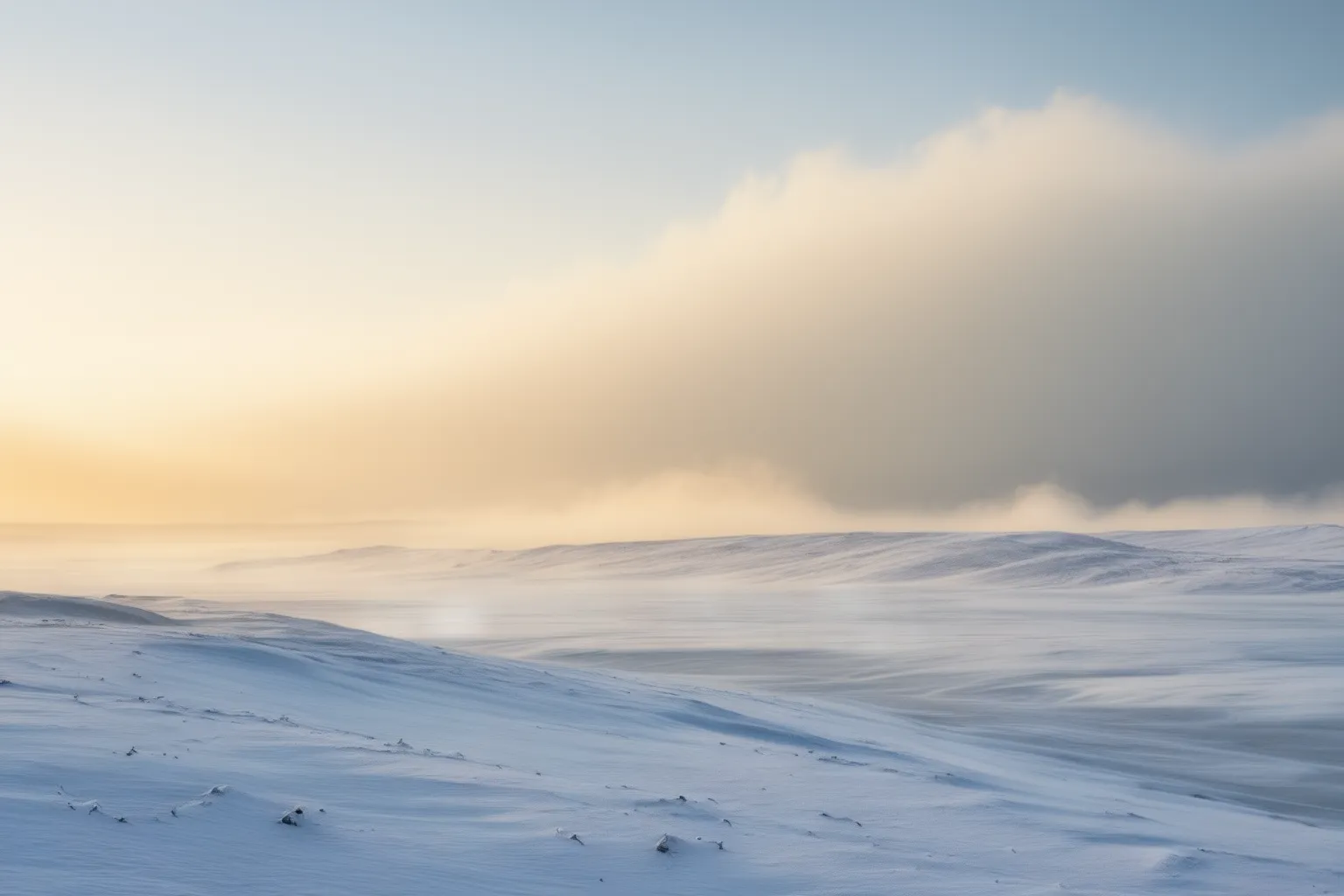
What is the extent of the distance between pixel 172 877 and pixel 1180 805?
26.0ft

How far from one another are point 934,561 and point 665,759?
4284 centimetres

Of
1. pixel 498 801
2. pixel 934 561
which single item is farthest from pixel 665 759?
pixel 934 561

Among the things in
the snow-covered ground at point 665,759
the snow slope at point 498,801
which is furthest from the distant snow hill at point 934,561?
the snow slope at point 498,801

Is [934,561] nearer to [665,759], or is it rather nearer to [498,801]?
[665,759]

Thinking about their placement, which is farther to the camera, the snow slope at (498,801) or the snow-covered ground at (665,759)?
the snow-covered ground at (665,759)

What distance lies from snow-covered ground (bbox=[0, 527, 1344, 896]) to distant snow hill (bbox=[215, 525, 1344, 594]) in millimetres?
14633

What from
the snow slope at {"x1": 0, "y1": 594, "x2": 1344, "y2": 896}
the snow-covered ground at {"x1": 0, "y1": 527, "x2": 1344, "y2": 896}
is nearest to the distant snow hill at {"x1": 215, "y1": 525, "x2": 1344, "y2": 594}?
the snow-covered ground at {"x1": 0, "y1": 527, "x2": 1344, "y2": 896}

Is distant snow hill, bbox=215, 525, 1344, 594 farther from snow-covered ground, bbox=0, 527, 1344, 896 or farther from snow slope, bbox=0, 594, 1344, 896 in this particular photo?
snow slope, bbox=0, 594, 1344, 896

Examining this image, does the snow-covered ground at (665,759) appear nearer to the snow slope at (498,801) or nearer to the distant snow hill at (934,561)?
the snow slope at (498,801)

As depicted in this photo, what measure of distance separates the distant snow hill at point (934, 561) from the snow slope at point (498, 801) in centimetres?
3055

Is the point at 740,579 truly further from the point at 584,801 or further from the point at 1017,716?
the point at 584,801

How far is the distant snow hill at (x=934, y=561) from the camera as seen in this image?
126 feet

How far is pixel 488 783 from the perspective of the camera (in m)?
5.76

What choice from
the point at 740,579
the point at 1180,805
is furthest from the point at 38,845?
the point at 740,579
